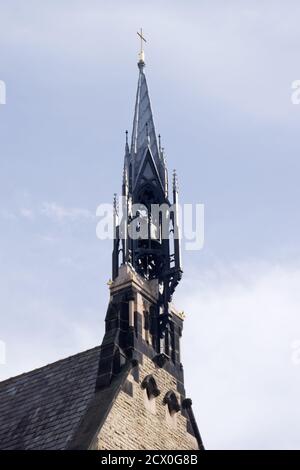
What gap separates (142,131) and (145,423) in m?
13.2

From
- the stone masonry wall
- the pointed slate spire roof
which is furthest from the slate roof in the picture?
the pointed slate spire roof

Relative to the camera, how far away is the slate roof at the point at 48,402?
3712 centimetres

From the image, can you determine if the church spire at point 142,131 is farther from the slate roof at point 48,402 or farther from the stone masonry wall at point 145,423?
the stone masonry wall at point 145,423

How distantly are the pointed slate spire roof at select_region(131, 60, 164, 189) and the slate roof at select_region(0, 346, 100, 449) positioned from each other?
821 centimetres

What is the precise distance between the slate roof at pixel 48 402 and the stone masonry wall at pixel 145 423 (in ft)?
3.97

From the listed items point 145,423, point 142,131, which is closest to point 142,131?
point 142,131

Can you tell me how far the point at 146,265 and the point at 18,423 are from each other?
24.1 feet

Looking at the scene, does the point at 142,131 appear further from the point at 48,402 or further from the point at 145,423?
the point at 145,423

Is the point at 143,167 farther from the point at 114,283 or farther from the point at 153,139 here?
the point at 114,283

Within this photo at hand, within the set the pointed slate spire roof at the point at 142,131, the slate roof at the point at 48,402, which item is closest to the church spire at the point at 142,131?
the pointed slate spire roof at the point at 142,131
